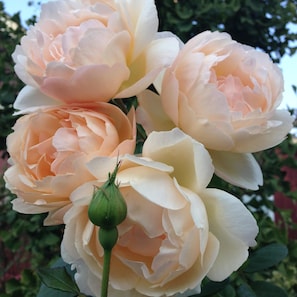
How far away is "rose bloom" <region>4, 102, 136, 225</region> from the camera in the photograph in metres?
0.44

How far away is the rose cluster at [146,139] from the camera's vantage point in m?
0.41

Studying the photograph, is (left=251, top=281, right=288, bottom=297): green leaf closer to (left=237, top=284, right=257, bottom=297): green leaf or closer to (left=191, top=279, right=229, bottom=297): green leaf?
(left=237, top=284, right=257, bottom=297): green leaf

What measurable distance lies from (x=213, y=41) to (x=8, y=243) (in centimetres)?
154

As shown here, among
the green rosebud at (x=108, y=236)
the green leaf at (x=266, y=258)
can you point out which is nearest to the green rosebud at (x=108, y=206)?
the green rosebud at (x=108, y=236)

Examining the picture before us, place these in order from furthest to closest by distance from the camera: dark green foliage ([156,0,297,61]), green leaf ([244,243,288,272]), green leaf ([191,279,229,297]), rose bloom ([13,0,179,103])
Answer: dark green foliage ([156,0,297,61]), green leaf ([244,243,288,272]), green leaf ([191,279,229,297]), rose bloom ([13,0,179,103])

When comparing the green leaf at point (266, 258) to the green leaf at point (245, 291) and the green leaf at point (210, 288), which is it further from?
the green leaf at point (210, 288)

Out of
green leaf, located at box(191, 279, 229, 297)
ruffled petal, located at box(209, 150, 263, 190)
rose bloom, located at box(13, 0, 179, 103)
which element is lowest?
green leaf, located at box(191, 279, 229, 297)

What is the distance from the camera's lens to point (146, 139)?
0.48 m

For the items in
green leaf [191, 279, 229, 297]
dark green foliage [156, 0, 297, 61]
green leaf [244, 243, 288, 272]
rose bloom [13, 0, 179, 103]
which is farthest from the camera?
dark green foliage [156, 0, 297, 61]

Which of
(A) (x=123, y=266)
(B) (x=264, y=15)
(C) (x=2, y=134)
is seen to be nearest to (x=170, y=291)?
(A) (x=123, y=266)

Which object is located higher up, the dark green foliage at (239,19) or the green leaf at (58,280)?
the green leaf at (58,280)

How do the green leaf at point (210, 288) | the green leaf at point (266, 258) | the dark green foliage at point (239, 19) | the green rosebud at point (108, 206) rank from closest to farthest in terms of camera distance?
1. the green rosebud at point (108, 206)
2. the green leaf at point (210, 288)
3. the green leaf at point (266, 258)
4. the dark green foliage at point (239, 19)

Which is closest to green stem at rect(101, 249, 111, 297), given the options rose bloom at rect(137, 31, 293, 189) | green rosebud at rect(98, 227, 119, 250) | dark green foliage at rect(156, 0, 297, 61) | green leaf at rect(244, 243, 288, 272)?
green rosebud at rect(98, 227, 119, 250)

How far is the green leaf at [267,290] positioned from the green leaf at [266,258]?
4 cm
